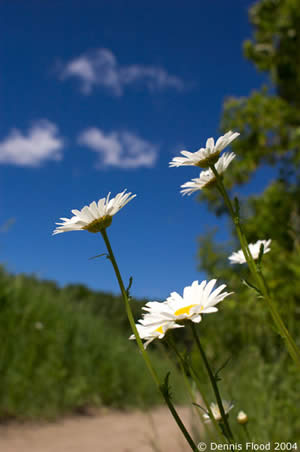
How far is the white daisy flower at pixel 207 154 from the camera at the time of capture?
0.83 metres

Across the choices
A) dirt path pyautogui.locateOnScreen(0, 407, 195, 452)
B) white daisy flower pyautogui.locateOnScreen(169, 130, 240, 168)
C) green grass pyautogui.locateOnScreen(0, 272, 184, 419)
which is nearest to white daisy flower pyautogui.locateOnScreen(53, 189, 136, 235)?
white daisy flower pyautogui.locateOnScreen(169, 130, 240, 168)

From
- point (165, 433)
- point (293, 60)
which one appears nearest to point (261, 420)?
point (165, 433)

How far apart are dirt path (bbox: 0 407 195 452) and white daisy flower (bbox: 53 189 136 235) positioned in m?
1.91

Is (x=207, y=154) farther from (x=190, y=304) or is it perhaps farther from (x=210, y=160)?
(x=190, y=304)

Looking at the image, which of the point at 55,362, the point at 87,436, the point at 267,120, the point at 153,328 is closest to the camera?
the point at 153,328

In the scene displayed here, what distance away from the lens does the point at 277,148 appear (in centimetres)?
529

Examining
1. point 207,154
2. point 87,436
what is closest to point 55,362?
point 87,436

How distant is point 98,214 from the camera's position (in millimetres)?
774

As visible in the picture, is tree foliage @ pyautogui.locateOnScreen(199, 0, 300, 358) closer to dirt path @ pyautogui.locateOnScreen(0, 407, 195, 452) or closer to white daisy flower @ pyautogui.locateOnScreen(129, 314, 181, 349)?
dirt path @ pyautogui.locateOnScreen(0, 407, 195, 452)

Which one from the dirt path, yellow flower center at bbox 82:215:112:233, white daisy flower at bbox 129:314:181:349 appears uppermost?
yellow flower center at bbox 82:215:112:233

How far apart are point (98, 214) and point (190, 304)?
0.27 m

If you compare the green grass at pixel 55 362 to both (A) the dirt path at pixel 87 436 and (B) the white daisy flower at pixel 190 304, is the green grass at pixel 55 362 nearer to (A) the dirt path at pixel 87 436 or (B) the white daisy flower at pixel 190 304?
(A) the dirt path at pixel 87 436

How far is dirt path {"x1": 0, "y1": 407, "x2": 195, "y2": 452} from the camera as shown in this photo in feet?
8.79

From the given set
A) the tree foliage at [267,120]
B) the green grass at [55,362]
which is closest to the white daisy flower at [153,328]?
the green grass at [55,362]
